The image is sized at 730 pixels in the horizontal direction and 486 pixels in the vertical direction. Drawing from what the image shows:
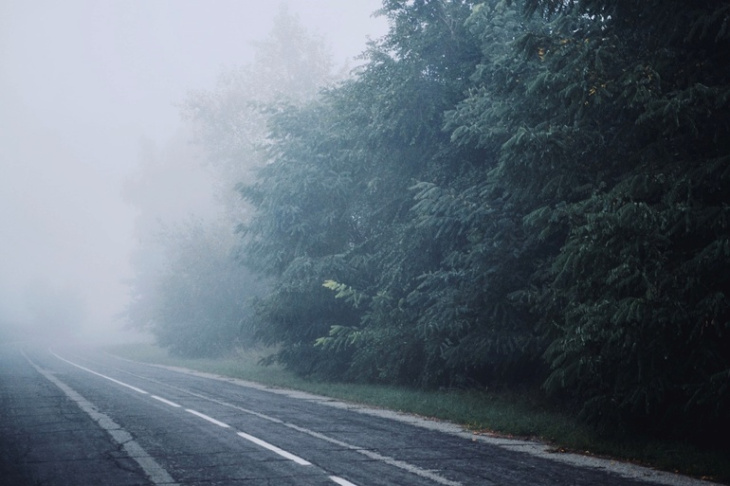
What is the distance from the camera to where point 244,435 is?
419 inches

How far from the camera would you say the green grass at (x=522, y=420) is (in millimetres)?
8414

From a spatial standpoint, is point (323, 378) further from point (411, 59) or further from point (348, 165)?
point (411, 59)

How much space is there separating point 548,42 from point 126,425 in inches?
420

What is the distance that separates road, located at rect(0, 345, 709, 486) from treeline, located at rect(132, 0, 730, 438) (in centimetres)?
191

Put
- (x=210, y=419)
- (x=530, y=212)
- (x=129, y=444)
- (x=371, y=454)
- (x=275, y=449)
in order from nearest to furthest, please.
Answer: (x=371, y=454) < (x=275, y=449) < (x=129, y=444) < (x=210, y=419) < (x=530, y=212)

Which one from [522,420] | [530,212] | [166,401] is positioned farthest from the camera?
[166,401]

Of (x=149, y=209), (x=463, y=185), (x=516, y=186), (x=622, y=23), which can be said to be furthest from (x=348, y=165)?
(x=149, y=209)

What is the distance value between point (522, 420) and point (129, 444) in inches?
279

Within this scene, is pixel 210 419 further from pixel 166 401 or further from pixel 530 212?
pixel 530 212

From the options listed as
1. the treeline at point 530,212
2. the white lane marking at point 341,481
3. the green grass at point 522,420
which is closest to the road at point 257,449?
the white lane marking at point 341,481

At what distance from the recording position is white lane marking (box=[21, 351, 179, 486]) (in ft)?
25.1

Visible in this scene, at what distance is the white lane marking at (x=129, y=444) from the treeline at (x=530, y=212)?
6108 mm

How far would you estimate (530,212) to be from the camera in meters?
13.9

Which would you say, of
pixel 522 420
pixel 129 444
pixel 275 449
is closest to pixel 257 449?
pixel 275 449
